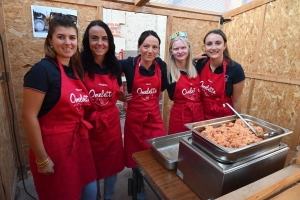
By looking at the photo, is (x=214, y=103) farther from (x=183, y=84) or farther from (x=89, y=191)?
(x=89, y=191)

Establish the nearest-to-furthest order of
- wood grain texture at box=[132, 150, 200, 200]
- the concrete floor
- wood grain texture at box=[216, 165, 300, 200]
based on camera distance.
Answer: wood grain texture at box=[216, 165, 300, 200], wood grain texture at box=[132, 150, 200, 200], the concrete floor

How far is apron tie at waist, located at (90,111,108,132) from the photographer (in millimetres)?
1454

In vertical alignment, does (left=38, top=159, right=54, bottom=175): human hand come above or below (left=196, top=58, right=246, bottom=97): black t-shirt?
below

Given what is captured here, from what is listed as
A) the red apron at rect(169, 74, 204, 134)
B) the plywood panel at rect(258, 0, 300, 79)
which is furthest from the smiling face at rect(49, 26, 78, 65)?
the plywood panel at rect(258, 0, 300, 79)

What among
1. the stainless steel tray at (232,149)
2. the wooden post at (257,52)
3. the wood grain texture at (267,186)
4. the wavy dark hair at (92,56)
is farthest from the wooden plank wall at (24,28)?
the wood grain texture at (267,186)

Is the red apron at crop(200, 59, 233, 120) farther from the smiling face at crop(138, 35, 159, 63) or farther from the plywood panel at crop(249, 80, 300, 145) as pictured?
the plywood panel at crop(249, 80, 300, 145)

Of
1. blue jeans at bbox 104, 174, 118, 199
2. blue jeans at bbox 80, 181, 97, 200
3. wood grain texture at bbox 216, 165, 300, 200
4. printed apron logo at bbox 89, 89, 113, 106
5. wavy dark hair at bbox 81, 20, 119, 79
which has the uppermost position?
wavy dark hair at bbox 81, 20, 119, 79

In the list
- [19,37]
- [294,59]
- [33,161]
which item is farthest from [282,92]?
[19,37]

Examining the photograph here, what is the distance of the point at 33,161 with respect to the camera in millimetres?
1191

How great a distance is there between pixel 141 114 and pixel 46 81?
894 millimetres

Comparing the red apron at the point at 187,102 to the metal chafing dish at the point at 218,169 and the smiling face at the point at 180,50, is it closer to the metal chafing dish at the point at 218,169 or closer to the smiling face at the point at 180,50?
the smiling face at the point at 180,50

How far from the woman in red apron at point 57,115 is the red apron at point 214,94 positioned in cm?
114

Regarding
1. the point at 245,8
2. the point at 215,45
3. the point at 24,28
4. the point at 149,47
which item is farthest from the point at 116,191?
the point at 245,8

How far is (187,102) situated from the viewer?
1827 millimetres
